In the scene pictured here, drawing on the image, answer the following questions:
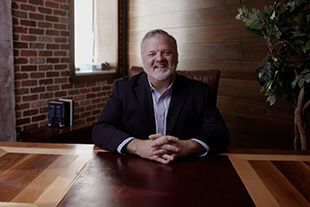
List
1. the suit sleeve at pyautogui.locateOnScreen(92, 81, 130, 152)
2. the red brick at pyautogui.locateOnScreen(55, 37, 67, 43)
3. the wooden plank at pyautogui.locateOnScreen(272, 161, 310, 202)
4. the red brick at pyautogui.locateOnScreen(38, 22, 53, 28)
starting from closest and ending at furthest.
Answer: the wooden plank at pyautogui.locateOnScreen(272, 161, 310, 202) → the suit sleeve at pyautogui.locateOnScreen(92, 81, 130, 152) → the red brick at pyautogui.locateOnScreen(38, 22, 53, 28) → the red brick at pyautogui.locateOnScreen(55, 37, 67, 43)

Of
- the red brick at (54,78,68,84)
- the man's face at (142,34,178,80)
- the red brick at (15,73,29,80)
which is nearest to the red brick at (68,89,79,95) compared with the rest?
the red brick at (54,78,68,84)

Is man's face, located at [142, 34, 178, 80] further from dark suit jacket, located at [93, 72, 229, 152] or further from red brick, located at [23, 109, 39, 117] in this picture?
red brick, located at [23, 109, 39, 117]

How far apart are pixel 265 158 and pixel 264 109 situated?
168 cm

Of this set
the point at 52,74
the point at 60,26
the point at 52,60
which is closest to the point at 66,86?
the point at 52,74

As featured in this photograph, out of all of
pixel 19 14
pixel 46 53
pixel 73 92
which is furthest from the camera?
pixel 73 92

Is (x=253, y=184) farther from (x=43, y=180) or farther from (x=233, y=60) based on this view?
(x=233, y=60)

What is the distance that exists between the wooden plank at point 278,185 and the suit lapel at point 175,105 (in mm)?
537

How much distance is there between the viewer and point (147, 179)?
1.11 metres

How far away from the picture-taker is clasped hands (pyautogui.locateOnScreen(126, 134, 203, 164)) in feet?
4.33

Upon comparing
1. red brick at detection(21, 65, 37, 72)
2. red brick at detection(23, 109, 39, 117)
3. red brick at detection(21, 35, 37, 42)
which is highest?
red brick at detection(21, 35, 37, 42)

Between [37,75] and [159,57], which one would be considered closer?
[159,57]

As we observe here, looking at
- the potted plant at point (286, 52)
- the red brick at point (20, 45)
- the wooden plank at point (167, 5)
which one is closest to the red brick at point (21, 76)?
the red brick at point (20, 45)

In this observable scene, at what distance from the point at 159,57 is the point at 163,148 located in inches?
26.7

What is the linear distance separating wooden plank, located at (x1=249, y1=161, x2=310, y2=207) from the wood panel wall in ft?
5.62
